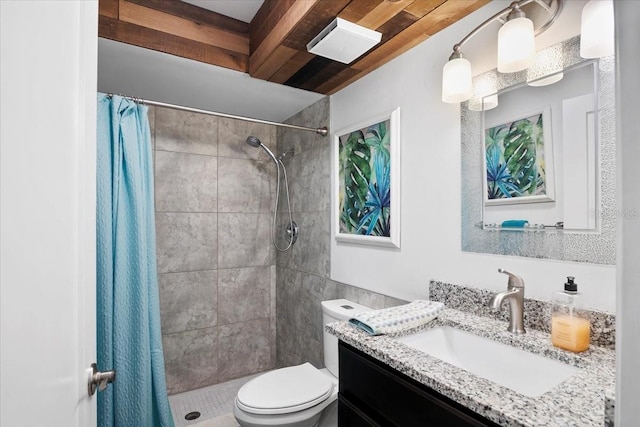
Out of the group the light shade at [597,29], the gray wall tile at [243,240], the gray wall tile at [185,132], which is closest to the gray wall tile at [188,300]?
the gray wall tile at [243,240]

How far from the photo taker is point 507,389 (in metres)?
0.75

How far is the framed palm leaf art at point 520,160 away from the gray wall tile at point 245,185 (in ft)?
6.29

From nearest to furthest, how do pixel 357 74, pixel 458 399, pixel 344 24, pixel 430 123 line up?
pixel 458 399 < pixel 344 24 < pixel 430 123 < pixel 357 74

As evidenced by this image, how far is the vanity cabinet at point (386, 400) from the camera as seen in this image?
80cm

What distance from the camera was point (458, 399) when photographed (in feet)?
2.47

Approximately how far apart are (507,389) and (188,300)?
7.44 feet

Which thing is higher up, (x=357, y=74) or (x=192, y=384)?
(x=357, y=74)

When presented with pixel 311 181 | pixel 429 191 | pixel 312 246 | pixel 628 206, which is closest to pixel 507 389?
pixel 628 206

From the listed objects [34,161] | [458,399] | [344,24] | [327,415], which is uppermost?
[344,24]

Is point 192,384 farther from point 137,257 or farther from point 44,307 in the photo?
point 44,307

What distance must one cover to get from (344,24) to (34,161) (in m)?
1.26

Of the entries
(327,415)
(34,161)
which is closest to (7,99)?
(34,161)

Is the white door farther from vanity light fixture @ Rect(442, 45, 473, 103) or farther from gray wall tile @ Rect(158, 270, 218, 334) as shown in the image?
gray wall tile @ Rect(158, 270, 218, 334)

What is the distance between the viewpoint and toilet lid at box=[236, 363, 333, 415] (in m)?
1.40
